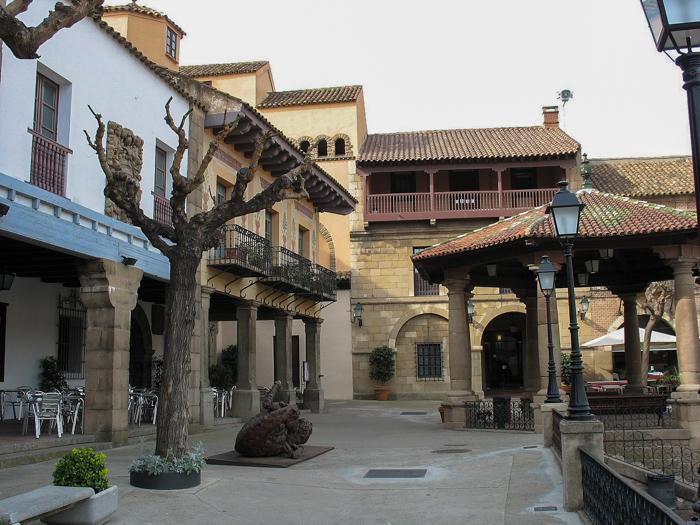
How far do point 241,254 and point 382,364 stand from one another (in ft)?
45.8

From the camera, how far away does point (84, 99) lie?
13250mm

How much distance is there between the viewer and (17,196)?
36.1 ft

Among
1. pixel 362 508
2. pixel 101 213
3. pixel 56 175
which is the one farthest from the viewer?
pixel 101 213

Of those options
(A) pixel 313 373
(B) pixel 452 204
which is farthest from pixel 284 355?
(B) pixel 452 204

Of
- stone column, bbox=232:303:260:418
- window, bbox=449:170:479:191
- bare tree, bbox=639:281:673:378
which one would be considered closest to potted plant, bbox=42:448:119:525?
stone column, bbox=232:303:260:418

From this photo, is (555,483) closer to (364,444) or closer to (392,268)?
(364,444)

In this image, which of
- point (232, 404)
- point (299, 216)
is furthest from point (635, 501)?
point (299, 216)

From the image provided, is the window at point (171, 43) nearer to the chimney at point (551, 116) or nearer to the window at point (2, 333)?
the window at point (2, 333)

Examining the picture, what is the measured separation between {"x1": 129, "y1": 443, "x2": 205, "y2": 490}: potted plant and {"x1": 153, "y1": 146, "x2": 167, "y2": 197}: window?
853 centimetres

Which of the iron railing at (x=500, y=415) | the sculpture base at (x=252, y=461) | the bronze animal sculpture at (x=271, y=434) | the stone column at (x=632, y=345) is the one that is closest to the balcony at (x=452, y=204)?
the stone column at (x=632, y=345)

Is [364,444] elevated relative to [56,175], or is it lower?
lower

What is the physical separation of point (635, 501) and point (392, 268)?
27740 millimetres

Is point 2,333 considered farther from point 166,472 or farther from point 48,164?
point 166,472

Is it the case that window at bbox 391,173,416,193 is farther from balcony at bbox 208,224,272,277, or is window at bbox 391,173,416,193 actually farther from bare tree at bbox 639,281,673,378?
balcony at bbox 208,224,272,277
